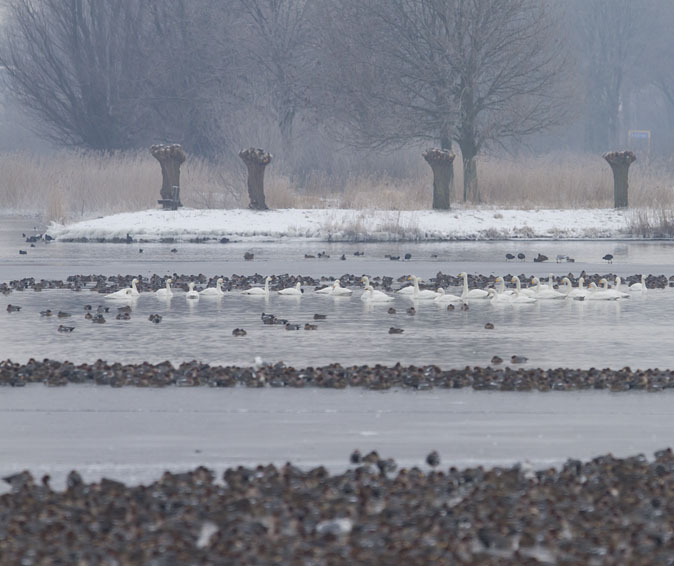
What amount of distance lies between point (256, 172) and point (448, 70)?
384 inches

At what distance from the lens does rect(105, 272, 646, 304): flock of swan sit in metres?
20.1

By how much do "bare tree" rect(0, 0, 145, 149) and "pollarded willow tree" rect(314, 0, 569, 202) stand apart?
19.1 metres

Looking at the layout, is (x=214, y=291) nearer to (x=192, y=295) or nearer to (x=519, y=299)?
(x=192, y=295)

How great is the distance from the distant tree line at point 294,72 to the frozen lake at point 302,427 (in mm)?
29563

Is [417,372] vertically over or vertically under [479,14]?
under

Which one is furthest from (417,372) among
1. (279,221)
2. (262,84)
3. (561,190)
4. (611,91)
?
Answer: (611,91)

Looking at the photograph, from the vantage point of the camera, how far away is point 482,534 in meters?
7.14

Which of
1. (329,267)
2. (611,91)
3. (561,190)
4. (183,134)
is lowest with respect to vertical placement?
(329,267)

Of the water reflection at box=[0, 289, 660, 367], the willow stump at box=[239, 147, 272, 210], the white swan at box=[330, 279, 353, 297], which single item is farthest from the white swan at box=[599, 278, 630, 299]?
the willow stump at box=[239, 147, 272, 210]

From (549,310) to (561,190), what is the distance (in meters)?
21.6

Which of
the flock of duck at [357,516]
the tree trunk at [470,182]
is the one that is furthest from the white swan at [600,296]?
the tree trunk at [470,182]

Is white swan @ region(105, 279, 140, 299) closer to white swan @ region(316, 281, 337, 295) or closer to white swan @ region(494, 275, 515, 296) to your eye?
white swan @ region(316, 281, 337, 295)

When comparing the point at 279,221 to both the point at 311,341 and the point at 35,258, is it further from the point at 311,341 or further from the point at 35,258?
the point at 311,341

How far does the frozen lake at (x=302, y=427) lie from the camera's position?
9227 millimetres
